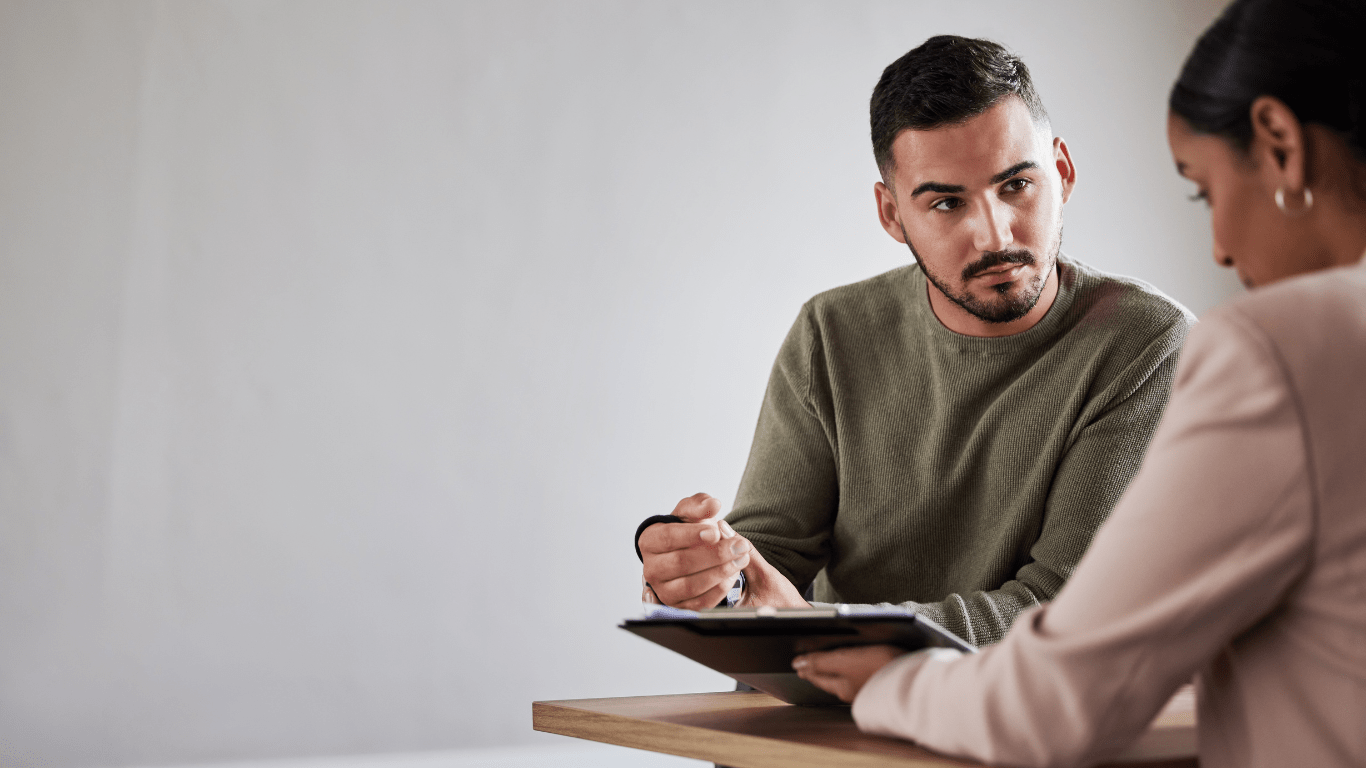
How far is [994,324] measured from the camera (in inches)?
55.4

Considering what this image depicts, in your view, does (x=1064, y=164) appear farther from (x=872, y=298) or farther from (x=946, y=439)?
(x=946, y=439)

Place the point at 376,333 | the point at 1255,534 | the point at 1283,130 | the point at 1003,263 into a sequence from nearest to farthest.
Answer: the point at 1255,534
the point at 1283,130
the point at 1003,263
the point at 376,333

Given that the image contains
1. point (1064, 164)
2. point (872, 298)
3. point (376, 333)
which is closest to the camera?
point (1064, 164)

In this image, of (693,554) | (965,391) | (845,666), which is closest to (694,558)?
(693,554)

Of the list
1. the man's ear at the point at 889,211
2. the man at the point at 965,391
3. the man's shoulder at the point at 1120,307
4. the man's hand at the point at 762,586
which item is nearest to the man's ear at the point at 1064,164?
the man at the point at 965,391

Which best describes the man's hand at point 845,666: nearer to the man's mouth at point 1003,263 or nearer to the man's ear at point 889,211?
the man's mouth at point 1003,263

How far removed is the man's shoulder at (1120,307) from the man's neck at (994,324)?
33 mm

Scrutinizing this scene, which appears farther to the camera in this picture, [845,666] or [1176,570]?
[845,666]

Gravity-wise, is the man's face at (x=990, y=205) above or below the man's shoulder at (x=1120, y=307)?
above

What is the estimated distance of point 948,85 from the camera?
1.33m

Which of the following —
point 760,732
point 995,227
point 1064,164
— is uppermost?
point 1064,164

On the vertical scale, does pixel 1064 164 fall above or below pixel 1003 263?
above

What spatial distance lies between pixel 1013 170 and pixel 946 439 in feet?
1.18

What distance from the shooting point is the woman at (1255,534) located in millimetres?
491
